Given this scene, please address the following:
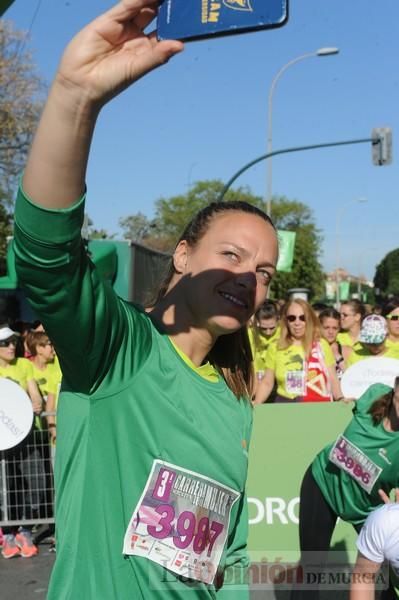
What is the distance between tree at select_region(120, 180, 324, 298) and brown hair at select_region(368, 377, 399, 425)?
53950mm

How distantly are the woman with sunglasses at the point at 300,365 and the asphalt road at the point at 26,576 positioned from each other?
7.81ft

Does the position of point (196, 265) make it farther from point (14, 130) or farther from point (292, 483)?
point (14, 130)

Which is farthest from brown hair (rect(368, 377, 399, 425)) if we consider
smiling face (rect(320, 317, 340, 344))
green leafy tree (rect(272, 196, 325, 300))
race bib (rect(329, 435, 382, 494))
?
green leafy tree (rect(272, 196, 325, 300))

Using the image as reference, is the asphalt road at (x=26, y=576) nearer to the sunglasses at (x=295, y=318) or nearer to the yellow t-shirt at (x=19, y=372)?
the yellow t-shirt at (x=19, y=372)

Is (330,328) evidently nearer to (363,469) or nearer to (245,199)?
(363,469)

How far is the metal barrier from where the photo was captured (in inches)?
242

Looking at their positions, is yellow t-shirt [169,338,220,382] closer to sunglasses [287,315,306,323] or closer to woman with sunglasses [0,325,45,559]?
woman with sunglasses [0,325,45,559]

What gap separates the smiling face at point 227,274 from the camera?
1710 millimetres

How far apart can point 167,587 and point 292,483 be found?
403 cm

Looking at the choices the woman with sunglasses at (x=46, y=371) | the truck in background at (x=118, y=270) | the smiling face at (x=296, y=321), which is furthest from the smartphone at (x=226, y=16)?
the truck in background at (x=118, y=270)

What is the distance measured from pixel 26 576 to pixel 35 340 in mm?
2693

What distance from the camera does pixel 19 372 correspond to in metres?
6.43

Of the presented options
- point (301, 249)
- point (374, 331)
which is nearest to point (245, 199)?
point (301, 249)

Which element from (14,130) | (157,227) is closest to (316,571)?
(14,130)
